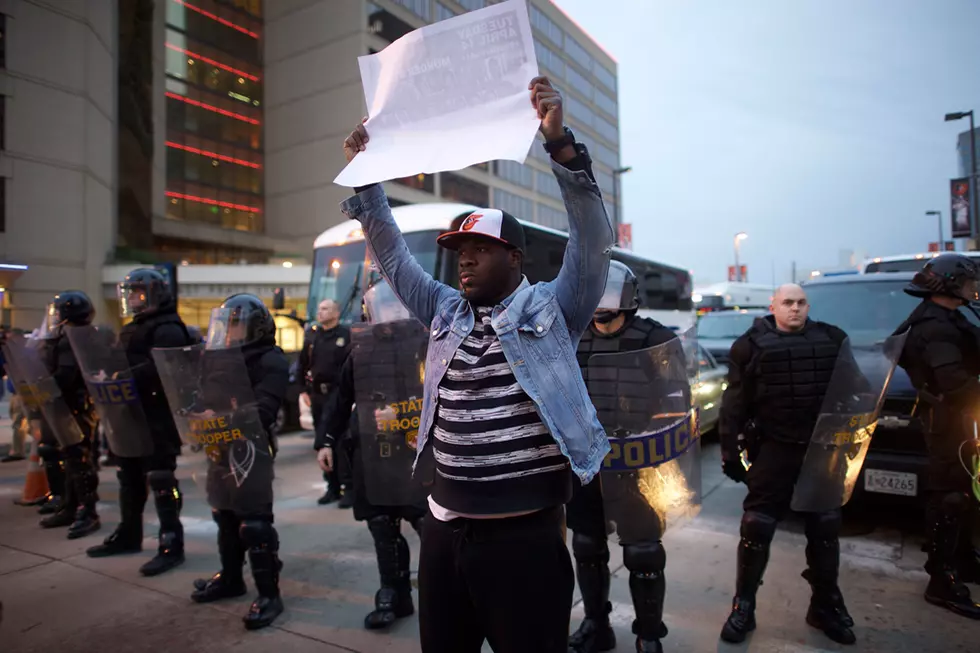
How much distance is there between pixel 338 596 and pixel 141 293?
2723 millimetres

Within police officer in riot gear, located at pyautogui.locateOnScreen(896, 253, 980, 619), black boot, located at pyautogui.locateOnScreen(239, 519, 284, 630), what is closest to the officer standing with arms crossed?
black boot, located at pyautogui.locateOnScreen(239, 519, 284, 630)

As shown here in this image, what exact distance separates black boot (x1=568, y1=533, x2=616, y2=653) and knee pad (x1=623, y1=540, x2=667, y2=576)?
23cm

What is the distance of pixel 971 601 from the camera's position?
372 centimetres

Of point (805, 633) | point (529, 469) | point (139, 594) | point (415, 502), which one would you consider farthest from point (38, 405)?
point (805, 633)

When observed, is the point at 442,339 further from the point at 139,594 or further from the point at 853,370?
the point at 139,594

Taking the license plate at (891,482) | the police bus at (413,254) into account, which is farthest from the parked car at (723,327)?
the license plate at (891,482)

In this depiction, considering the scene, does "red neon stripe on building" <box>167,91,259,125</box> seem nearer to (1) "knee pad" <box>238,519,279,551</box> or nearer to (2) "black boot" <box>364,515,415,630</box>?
(1) "knee pad" <box>238,519,279,551</box>

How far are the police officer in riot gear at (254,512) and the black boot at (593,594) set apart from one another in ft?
6.24

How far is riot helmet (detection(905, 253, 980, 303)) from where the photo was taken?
3.78m

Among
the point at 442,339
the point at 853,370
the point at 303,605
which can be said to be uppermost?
the point at 442,339

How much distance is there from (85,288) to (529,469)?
27309mm

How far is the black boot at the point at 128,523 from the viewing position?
4.86 metres

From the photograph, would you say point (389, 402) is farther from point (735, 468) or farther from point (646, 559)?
point (735, 468)

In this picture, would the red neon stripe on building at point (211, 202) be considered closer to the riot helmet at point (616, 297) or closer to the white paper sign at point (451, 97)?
the riot helmet at point (616, 297)
